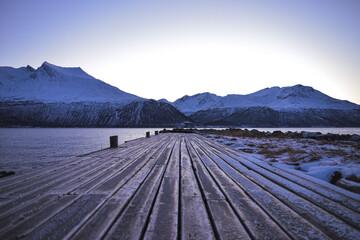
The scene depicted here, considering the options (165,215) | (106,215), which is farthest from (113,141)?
(165,215)

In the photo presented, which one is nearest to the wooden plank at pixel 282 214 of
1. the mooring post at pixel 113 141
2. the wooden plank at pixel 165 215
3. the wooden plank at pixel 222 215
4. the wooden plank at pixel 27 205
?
the wooden plank at pixel 222 215

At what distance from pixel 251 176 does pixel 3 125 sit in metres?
195

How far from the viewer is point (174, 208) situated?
7.53 ft

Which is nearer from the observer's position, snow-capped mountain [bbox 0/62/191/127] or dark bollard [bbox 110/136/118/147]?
dark bollard [bbox 110/136/118/147]

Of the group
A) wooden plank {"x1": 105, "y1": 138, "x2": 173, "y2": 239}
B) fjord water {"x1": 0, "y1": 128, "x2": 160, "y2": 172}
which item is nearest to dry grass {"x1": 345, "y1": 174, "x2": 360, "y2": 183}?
wooden plank {"x1": 105, "y1": 138, "x2": 173, "y2": 239}

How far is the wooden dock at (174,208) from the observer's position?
5.83 ft

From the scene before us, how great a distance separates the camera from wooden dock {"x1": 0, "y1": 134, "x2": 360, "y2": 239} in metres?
1.78

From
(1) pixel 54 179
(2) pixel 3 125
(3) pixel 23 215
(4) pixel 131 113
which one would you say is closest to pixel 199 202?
(3) pixel 23 215

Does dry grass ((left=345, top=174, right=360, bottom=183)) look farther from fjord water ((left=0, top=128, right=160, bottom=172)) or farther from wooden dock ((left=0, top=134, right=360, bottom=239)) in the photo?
fjord water ((left=0, top=128, right=160, bottom=172))

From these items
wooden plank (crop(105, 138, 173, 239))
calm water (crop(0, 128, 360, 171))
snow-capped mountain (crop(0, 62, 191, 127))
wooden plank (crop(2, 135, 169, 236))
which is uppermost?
snow-capped mountain (crop(0, 62, 191, 127))

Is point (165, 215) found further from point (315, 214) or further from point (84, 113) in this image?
point (84, 113)

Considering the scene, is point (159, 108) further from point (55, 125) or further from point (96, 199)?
point (96, 199)

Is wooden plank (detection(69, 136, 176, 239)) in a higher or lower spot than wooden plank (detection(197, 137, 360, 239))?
higher

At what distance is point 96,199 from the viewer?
2561 millimetres
